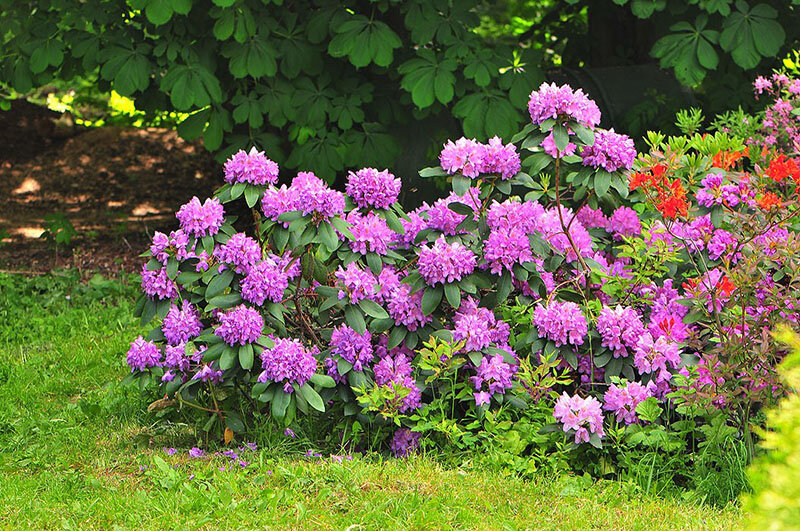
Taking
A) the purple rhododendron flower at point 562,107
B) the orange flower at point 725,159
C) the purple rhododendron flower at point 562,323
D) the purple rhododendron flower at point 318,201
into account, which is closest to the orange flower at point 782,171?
the orange flower at point 725,159

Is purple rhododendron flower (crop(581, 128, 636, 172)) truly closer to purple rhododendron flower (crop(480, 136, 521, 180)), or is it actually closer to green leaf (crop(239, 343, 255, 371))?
purple rhododendron flower (crop(480, 136, 521, 180))

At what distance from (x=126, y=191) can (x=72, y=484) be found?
5.99 m

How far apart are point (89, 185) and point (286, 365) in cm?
634

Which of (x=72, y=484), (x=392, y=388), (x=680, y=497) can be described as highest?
(x=392, y=388)

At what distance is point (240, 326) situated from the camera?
3.48m

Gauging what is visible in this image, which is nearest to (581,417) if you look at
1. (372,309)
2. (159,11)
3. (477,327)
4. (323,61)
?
(477,327)

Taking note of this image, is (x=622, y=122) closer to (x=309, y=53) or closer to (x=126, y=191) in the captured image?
(x=309, y=53)

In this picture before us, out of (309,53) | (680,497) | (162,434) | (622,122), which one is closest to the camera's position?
(680,497)

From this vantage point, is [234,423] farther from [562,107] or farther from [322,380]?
[562,107]

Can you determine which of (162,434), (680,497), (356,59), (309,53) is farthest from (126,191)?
(680,497)

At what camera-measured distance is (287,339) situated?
3.62 metres

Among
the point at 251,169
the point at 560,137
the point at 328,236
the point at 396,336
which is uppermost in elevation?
the point at 560,137

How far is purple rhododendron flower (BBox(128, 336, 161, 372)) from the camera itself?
3.88 m

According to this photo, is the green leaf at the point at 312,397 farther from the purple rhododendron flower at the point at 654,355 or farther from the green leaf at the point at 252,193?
the purple rhododendron flower at the point at 654,355
